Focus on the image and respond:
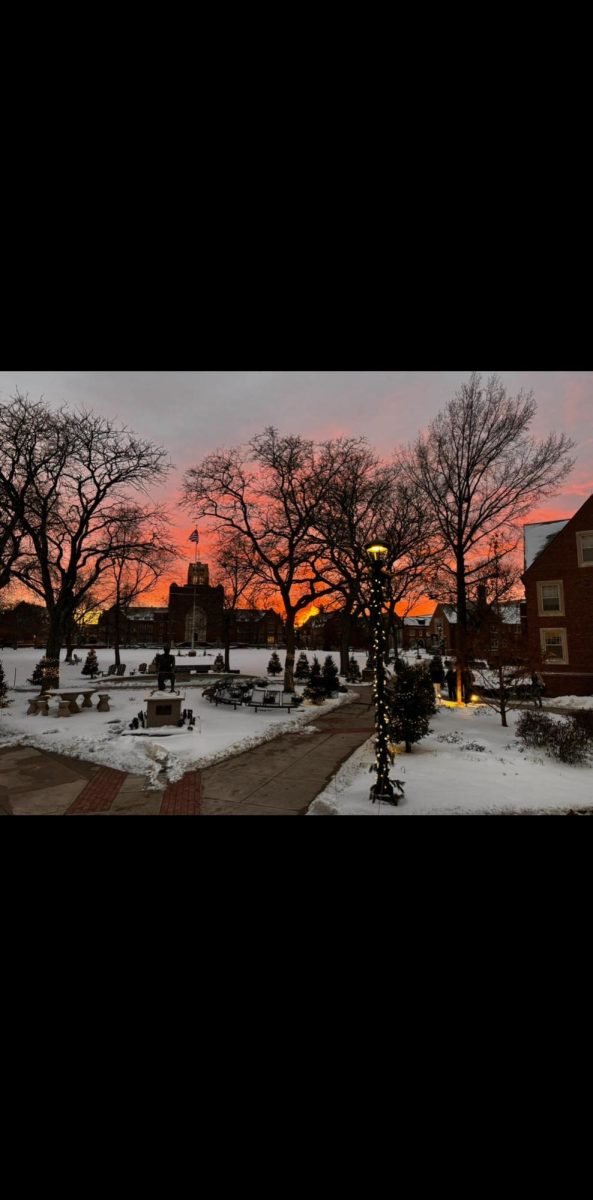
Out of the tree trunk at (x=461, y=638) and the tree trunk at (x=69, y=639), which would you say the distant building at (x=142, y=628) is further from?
the tree trunk at (x=461, y=638)

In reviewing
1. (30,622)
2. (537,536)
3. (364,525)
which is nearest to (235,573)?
(364,525)

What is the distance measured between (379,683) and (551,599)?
636 inches

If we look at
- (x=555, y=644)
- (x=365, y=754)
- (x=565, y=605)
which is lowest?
(x=365, y=754)

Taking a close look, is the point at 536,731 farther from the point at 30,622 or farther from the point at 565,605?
the point at 30,622

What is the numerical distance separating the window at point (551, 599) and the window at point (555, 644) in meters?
0.77

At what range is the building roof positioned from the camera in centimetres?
2002

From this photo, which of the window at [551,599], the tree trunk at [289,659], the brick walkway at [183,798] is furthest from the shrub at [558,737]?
the window at [551,599]

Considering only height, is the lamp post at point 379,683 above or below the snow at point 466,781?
above

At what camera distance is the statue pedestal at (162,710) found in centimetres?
1064

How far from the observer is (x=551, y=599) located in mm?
18344

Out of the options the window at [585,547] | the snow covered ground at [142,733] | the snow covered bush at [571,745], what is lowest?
the snow covered ground at [142,733]

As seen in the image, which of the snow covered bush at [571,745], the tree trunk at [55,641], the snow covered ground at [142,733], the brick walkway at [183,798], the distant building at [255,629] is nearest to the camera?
the brick walkway at [183,798]
